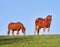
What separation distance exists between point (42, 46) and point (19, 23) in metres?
12.0

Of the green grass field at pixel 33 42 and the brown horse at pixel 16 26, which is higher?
the brown horse at pixel 16 26

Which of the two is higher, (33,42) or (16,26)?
(16,26)

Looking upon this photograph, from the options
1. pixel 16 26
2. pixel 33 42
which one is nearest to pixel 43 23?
pixel 16 26

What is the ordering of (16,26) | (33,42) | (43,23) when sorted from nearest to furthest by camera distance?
(33,42)
(43,23)
(16,26)

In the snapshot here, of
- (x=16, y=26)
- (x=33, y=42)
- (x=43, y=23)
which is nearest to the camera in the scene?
(x=33, y=42)

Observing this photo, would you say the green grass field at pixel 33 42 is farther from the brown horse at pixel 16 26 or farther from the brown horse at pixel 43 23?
the brown horse at pixel 16 26

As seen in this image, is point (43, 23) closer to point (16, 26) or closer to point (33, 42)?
point (16, 26)

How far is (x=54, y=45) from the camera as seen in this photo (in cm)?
1984

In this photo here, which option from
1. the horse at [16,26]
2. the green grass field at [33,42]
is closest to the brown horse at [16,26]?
the horse at [16,26]

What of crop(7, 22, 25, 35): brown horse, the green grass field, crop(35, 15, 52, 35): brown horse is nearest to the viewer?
the green grass field

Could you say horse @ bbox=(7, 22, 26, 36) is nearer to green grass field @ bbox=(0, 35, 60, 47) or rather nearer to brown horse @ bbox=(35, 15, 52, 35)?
brown horse @ bbox=(35, 15, 52, 35)

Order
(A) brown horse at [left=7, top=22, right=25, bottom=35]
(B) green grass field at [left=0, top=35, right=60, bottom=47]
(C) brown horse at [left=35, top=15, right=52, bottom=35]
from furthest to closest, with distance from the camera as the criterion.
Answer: (A) brown horse at [left=7, top=22, right=25, bottom=35] → (C) brown horse at [left=35, top=15, right=52, bottom=35] → (B) green grass field at [left=0, top=35, right=60, bottom=47]

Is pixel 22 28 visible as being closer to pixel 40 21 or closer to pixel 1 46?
pixel 40 21

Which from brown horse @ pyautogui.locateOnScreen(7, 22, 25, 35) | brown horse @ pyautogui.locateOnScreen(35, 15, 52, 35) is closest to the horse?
brown horse @ pyautogui.locateOnScreen(7, 22, 25, 35)
